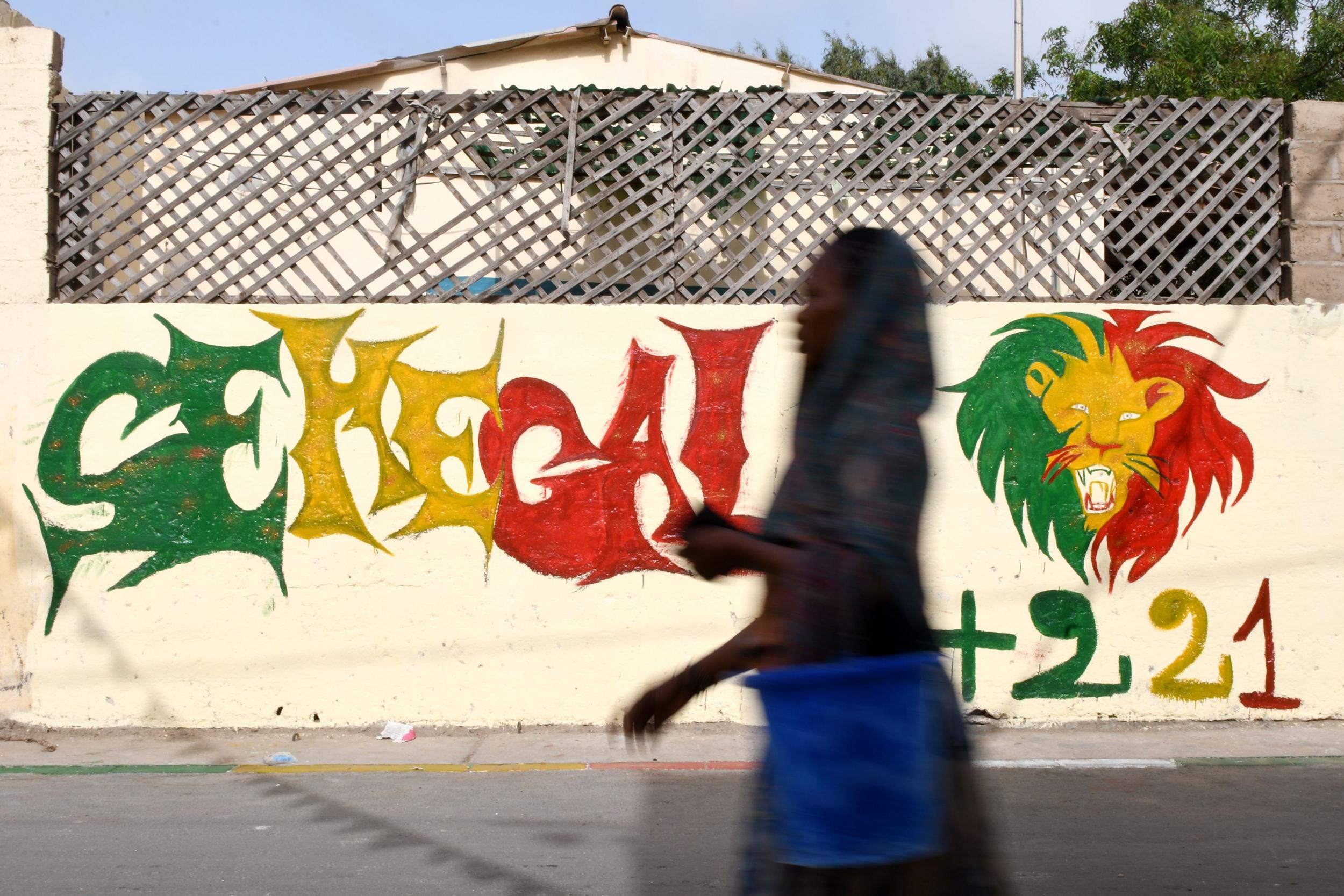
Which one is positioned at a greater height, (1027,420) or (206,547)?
(1027,420)

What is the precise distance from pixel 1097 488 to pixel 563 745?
311 cm

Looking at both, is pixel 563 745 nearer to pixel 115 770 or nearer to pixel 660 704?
pixel 115 770

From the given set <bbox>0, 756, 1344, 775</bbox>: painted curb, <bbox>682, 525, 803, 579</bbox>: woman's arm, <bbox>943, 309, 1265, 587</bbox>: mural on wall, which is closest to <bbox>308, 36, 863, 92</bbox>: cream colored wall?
<bbox>943, 309, 1265, 587</bbox>: mural on wall

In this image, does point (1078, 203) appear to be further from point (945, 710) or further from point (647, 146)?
point (945, 710)

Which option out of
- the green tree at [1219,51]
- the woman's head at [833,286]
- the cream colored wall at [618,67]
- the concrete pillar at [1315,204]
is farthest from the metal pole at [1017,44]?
the woman's head at [833,286]

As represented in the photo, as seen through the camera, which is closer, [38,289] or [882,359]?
[882,359]

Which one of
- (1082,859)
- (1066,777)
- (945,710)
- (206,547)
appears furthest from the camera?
(206,547)

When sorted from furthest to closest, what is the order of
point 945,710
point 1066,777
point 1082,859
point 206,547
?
1. point 206,547
2. point 1066,777
3. point 1082,859
4. point 945,710

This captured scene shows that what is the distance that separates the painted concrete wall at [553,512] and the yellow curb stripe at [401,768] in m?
0.60

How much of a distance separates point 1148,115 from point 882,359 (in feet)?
17.4

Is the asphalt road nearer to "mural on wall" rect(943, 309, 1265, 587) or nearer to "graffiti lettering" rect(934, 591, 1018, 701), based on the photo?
"graffiti lettering" rect(934, 591, 1018, 701)

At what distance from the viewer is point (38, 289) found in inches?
247

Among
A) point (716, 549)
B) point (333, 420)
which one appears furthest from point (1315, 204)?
point (716, 549)

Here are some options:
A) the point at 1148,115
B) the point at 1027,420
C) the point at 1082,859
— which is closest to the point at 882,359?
the point at 1082,859
